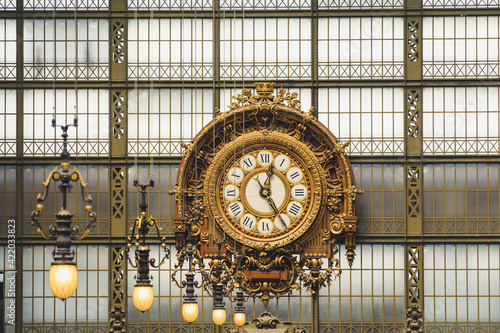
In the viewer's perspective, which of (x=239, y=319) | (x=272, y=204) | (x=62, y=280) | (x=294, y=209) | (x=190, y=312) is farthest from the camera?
(x=294, y=209)

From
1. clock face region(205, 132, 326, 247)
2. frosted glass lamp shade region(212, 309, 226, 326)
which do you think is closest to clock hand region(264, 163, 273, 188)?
clock face region(205, 132, 326, 247)

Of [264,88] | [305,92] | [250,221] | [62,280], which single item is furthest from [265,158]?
[62,280]

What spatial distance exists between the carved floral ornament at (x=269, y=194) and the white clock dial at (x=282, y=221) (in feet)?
0.08

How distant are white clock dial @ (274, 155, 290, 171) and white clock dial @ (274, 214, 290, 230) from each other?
1201 mm

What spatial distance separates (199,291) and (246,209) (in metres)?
2.49

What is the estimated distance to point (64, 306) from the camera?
93.3 feet

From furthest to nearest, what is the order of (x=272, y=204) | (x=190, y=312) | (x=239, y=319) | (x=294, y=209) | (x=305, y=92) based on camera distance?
1. (x=305, y=92)
2. (x=294, y=209)
3. (x=272, y=204)
4. (x=239, y=319)
5. (x=190, y=312)

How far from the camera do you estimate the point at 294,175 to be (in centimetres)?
2794

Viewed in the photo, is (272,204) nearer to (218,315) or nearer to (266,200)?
(266,200)

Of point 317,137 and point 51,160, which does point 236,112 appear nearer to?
point 317,137

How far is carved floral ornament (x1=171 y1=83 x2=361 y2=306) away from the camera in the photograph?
90.9 ft

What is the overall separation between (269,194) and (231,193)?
0.98m

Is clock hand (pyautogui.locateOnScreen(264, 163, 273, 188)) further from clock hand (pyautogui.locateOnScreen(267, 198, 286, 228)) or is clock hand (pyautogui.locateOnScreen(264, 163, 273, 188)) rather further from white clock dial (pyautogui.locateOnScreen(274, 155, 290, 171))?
clock hand (pyautogui.locateOnScreen(267, 198, 286, 228))

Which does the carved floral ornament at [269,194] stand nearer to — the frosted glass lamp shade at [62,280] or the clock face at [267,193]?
the clock face at [267,193]
